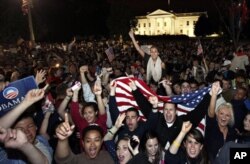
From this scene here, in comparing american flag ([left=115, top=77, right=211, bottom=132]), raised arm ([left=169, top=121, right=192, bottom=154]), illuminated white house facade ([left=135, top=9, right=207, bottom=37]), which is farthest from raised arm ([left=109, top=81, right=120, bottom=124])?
illuminated white house facade ([left=135, top=9, right=207, bottom=37])

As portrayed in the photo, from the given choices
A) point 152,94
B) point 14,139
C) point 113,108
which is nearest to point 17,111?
point 14,139

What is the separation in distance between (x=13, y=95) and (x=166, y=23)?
135116 mm

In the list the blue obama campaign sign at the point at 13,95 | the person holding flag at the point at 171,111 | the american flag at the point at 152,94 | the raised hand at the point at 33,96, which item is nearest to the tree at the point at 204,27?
the american flag at the point at 152,94

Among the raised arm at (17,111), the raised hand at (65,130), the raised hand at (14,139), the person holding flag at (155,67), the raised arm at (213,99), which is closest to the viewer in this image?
the raised hand at (14,139)

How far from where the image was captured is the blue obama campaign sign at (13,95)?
4441mm

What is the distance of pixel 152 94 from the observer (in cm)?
693

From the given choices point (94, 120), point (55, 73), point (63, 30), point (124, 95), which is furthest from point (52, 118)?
point (63, 30)

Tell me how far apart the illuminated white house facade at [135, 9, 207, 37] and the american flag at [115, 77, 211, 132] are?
5089 inches

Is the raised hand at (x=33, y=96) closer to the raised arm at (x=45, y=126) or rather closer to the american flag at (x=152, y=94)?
the raised arm at (x=45, y=126)

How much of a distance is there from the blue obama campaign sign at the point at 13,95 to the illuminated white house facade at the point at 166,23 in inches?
5186

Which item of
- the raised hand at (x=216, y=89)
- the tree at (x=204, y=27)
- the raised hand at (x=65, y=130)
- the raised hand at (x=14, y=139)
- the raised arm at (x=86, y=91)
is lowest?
the tree at (x=204, y=27)

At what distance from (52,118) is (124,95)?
131cm

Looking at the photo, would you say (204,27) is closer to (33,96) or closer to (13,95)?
(13,95)

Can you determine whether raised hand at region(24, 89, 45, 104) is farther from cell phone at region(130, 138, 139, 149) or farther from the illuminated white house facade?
the illuminated white house facade
